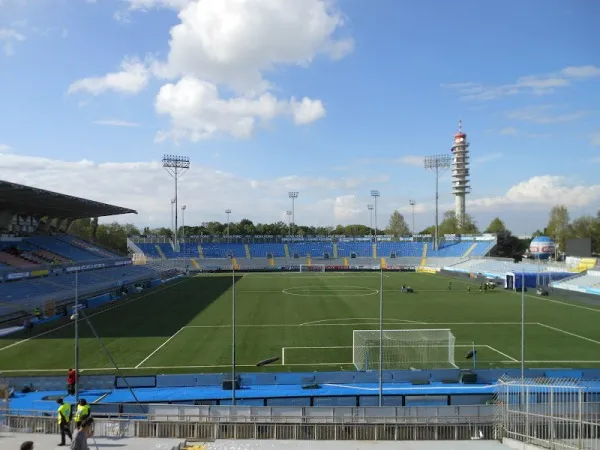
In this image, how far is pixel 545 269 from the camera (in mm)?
57188

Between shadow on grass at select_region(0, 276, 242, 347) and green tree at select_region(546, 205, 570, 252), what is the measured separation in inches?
3095

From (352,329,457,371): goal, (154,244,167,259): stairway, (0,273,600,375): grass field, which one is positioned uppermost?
(154,244,167,259): stairway

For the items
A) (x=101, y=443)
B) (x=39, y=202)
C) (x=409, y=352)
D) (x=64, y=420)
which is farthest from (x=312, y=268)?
(x=101, y=443)

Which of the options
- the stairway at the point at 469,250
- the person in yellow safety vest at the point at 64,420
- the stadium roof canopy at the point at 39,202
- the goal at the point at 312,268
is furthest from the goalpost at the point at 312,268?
the person in yellow safety vest at the point at 64,420

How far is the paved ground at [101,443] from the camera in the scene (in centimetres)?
967

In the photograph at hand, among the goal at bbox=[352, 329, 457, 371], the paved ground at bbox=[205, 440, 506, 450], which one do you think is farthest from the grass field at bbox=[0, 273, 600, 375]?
the paved ground at bbox=[205, 440, 506, 450]

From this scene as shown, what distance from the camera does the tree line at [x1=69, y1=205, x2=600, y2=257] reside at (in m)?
101

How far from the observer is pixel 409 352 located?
76.4 ft

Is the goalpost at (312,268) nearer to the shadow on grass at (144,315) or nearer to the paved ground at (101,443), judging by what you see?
the shadow on grass at (144,315)

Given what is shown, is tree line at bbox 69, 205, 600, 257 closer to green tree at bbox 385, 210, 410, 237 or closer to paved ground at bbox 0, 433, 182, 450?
green tree at bbox 385, 210, 410, 237

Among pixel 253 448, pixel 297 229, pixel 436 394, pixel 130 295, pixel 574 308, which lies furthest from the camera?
pixel 297 229

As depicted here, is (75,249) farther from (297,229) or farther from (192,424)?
(297,229)

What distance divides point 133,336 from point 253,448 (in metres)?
22.2

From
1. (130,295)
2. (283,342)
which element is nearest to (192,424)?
(283,342)
